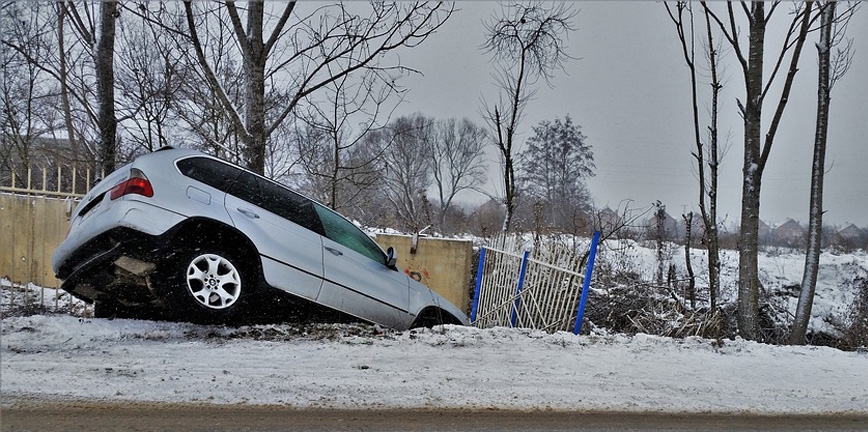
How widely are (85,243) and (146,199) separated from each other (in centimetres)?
71

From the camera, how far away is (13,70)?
14.3 m

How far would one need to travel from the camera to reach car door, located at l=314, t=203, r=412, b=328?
595 centimetres

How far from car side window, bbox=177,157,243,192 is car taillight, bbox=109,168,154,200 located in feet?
1.15

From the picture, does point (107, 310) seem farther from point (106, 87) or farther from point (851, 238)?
point (851, 238)

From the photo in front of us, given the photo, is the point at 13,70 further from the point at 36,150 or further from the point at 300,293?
the point at 300,293

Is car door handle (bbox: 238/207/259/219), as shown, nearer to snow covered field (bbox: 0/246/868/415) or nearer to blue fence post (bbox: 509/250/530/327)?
snow covered field (bbox: 0/246/868/415)

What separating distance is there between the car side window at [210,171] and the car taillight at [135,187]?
0.35 m

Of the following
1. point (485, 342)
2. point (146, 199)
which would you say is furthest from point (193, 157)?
point (485, 342)

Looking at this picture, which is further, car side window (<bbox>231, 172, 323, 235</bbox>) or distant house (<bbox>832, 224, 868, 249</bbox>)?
distant house (<bbox>832, 224, 868, 249</bbox>)

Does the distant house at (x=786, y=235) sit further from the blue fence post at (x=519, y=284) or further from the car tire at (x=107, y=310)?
the car tire at (x=107, y=310)

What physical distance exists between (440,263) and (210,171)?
6076 mm

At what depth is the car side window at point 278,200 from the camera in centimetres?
564

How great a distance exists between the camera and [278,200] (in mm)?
5898

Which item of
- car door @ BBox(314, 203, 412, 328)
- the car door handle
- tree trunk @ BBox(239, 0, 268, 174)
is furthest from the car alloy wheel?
tree trunk @ BBox(239, 0, 268, 174)
